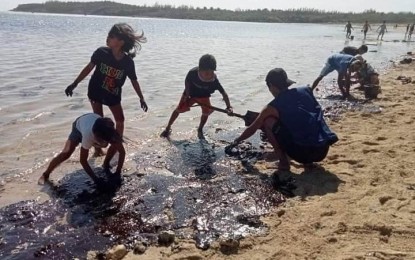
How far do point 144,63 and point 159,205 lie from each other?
1232 cm

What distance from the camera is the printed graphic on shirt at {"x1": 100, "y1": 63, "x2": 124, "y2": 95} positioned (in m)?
5.14

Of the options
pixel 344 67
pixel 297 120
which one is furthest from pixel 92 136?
pixel 344 67

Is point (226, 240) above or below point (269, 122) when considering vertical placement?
below

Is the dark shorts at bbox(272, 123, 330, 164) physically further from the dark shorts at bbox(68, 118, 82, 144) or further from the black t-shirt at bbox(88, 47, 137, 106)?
the dark shorts at bbox(68, 118, 82, 144)

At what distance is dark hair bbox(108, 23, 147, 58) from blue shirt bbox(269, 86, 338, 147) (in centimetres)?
182

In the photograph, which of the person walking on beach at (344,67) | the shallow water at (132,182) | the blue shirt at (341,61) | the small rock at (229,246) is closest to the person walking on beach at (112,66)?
the shallow water at (132,182)

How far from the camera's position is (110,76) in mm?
5188

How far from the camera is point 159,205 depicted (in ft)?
13.7

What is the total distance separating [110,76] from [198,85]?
1.66 metres

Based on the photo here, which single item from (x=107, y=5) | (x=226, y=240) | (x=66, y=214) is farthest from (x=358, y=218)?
(x=107, y=5)

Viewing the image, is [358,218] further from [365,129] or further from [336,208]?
[365,129]

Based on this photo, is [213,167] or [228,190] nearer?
[228,190]

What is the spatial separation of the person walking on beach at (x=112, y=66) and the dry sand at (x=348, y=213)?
243 cm

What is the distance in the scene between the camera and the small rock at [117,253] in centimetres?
319
